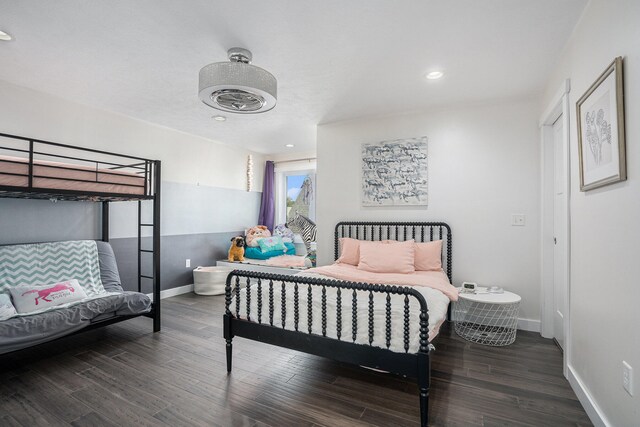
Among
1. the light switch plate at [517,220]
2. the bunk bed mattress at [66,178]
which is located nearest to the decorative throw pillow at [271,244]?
the bunk bed mattress at [66,178]

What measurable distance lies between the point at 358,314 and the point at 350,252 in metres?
1.65

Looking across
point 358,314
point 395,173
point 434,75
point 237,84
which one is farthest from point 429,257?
point 237,84

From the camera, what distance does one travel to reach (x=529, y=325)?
3215 millimetres

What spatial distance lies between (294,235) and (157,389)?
12.8 ft

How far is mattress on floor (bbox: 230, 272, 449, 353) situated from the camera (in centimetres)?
182

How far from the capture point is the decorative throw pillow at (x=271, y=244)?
5.14m

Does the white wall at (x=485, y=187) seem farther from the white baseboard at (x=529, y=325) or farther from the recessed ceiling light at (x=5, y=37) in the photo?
the recessed ceiling light at (x=5, y=37)

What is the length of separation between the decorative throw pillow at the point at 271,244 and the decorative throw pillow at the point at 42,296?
259 centimetres

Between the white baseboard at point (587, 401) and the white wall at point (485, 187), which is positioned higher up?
the white wall at point (485, 187)

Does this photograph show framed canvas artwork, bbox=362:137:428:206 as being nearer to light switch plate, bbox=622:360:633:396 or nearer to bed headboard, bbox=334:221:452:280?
bed headboard, bbox=334:221:452:280

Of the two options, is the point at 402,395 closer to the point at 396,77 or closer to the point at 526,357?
the point at 526,357

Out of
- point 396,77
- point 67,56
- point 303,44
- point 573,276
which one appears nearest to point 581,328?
point 573,276

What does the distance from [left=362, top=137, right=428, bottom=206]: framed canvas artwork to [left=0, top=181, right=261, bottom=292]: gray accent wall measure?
103 inches

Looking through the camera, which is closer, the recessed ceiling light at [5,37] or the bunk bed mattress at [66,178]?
the recessed ceiling light at [5,37]
